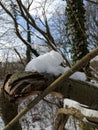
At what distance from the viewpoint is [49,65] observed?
41.6 inches

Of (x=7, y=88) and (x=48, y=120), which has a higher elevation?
(x=7, y=88)

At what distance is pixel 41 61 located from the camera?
1.07 metres

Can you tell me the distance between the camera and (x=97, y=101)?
109 centimetres

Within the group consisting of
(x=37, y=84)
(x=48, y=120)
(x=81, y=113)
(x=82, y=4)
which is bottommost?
(x=48, y=120)

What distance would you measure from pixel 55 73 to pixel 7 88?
0.16 metres

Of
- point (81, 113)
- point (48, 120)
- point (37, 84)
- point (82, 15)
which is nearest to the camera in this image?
point (37, 84)

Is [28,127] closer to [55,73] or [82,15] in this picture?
[82,15]

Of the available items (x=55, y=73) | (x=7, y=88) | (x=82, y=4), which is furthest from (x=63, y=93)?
(x=82, y=4)

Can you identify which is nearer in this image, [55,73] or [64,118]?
[55,73]

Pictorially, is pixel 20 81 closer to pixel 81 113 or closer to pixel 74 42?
pixel 81 113

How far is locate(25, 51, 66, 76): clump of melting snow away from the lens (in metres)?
1.05

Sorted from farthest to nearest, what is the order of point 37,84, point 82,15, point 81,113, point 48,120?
point 48,120 < point 82,15 < point 81,113 < point 37,84

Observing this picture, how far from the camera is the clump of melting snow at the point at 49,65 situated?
105 cm

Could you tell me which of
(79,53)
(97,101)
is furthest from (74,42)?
(97,101)
